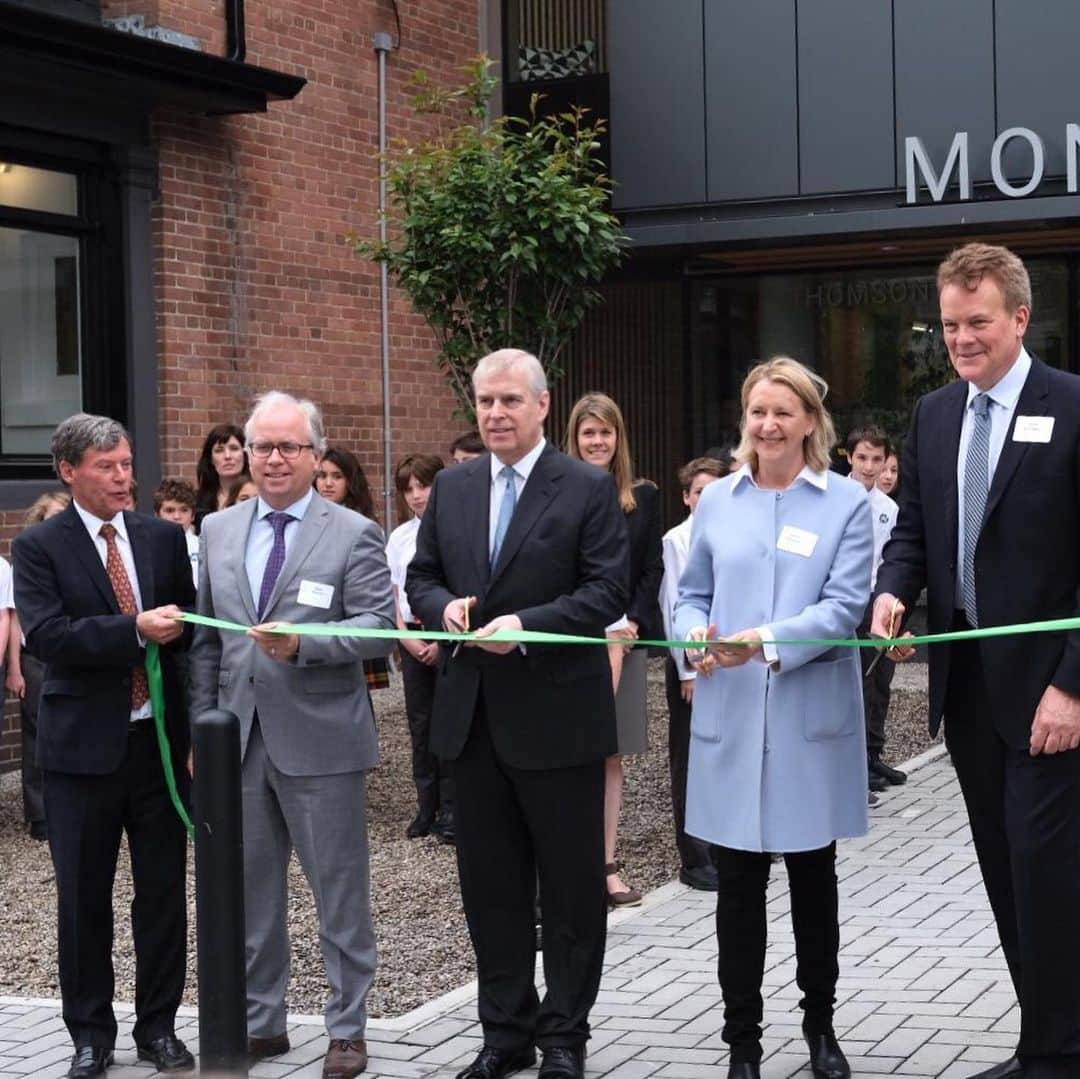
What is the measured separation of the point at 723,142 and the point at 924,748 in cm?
636

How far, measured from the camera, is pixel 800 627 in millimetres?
5223

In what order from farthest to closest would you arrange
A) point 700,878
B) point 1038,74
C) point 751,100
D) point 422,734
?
point 751,100, point 1038,74, point 422,734, point 700,878

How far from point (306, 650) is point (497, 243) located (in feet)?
21.0

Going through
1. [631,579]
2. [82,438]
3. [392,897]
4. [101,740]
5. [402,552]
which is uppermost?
[82,438]

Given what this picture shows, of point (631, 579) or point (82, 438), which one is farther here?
point (631, 579)

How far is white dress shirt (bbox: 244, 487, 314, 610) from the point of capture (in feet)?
19.1

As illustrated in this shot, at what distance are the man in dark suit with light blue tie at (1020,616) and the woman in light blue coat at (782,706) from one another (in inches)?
12.6

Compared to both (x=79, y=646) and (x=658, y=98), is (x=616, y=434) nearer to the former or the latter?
(x=79, y=646)

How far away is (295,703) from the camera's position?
225 inches

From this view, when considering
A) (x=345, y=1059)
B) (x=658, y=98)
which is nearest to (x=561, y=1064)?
(x=345, y=1059)

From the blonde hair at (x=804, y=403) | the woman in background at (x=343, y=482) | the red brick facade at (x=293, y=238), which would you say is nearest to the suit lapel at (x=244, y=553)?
the blonde hair at (x=804, y=403)

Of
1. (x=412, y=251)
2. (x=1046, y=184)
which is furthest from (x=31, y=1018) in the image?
(x=1046, y=184)

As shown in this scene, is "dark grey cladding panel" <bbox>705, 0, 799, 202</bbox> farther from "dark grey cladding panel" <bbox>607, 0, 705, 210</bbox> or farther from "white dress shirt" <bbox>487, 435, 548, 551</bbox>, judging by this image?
"white dress shirt" <bbox>487, 435, 548, 551</bbox>

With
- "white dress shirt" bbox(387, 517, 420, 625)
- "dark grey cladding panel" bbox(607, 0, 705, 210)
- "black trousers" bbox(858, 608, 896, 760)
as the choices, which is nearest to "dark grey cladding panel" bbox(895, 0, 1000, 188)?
"dark grey cladding panel" bbox(607, 0, 705, 210)
